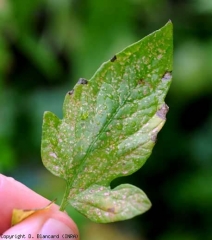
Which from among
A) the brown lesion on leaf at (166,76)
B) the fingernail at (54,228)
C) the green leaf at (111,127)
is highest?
the brown lesion on leaf at (166,76)

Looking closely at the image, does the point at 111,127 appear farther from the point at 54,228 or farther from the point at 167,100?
the point at 167,100

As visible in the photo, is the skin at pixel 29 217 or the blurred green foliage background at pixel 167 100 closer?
the skin at pixel 29 217

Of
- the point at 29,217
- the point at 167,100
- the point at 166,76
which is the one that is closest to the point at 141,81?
the point at 166,76

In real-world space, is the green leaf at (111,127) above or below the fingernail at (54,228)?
above

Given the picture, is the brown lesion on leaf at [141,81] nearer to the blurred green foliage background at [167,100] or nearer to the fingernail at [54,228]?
the fingernail at [54,228]

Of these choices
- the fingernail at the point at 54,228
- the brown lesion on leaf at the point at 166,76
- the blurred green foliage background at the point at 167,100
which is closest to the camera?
the brown lesion on leaf at the point at 166,76

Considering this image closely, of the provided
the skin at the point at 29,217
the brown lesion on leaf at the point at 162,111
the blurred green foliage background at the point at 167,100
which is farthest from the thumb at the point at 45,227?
the blurred green foliage background at the point at 167,100

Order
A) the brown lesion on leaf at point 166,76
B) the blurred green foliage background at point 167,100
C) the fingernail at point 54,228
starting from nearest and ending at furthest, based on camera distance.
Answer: the brown lesion on leaf at point 166,76
the fingernail at point 54,228
the blurred green foliage background at point 167,100
